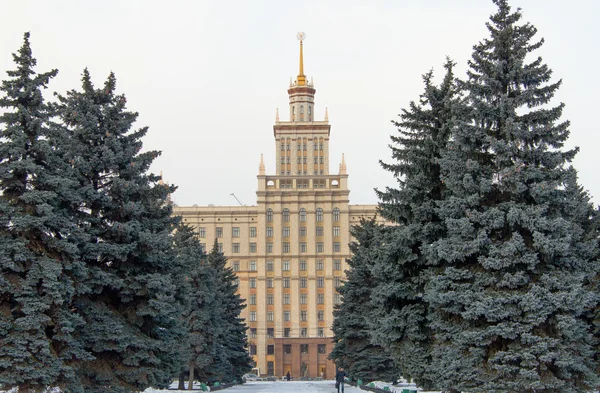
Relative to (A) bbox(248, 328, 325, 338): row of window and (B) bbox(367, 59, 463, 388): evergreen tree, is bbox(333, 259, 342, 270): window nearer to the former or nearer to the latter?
(A) bbox(248, 328, 325, 338): row of window

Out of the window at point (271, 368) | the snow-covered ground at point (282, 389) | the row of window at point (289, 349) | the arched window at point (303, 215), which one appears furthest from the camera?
→ the arched window at point (303, 215)

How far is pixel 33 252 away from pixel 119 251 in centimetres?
346

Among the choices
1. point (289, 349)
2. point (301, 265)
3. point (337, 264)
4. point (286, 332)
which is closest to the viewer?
point (289, 349)

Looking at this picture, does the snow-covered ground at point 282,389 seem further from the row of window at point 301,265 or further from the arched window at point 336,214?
the arched window at point 336,214

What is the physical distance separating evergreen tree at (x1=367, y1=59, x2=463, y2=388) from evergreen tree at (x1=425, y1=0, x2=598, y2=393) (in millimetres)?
2465

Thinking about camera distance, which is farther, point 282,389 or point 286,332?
point 286,332

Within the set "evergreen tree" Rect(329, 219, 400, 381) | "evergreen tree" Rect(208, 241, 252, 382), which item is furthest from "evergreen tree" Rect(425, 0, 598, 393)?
"evergreen tree" Rect(208, 241, 252, 382)

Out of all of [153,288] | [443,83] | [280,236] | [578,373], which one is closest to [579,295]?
[578,373]

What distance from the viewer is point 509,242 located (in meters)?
20.2

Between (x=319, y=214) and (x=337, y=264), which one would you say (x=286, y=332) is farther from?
(x=319, y=214)

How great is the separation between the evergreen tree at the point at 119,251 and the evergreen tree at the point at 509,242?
932 cm

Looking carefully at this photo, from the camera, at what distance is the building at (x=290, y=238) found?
11125cm

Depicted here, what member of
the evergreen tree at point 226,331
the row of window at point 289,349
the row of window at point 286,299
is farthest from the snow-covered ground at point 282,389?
the row of window at point 286,299

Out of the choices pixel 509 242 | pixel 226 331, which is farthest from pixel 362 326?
pixel 509 242
